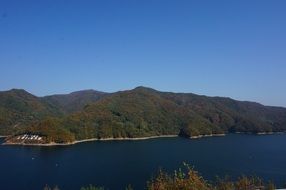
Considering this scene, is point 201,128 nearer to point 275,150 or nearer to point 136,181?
point 275,150

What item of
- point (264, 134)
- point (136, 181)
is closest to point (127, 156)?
point (136, 181)

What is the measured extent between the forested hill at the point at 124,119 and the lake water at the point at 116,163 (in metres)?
15.3

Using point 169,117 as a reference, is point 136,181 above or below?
below

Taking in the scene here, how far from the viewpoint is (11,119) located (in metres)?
156

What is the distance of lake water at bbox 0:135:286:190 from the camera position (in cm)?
6406

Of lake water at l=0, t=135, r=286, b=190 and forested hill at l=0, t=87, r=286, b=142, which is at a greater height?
forested hill at l=0, t=87, r=286, b=142

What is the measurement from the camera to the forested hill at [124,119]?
425ft

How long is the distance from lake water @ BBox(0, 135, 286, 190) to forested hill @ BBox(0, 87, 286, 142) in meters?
15.3

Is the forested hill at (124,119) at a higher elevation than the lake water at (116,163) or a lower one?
higher

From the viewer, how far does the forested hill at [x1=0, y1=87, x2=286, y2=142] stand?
12962 centimetres

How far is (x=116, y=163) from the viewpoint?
83062mm

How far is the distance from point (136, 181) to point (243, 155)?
150ft

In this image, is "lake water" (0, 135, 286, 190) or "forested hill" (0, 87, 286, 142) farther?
"forested hill" (0, 87, 286, 142)

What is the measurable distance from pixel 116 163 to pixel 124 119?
206ft
